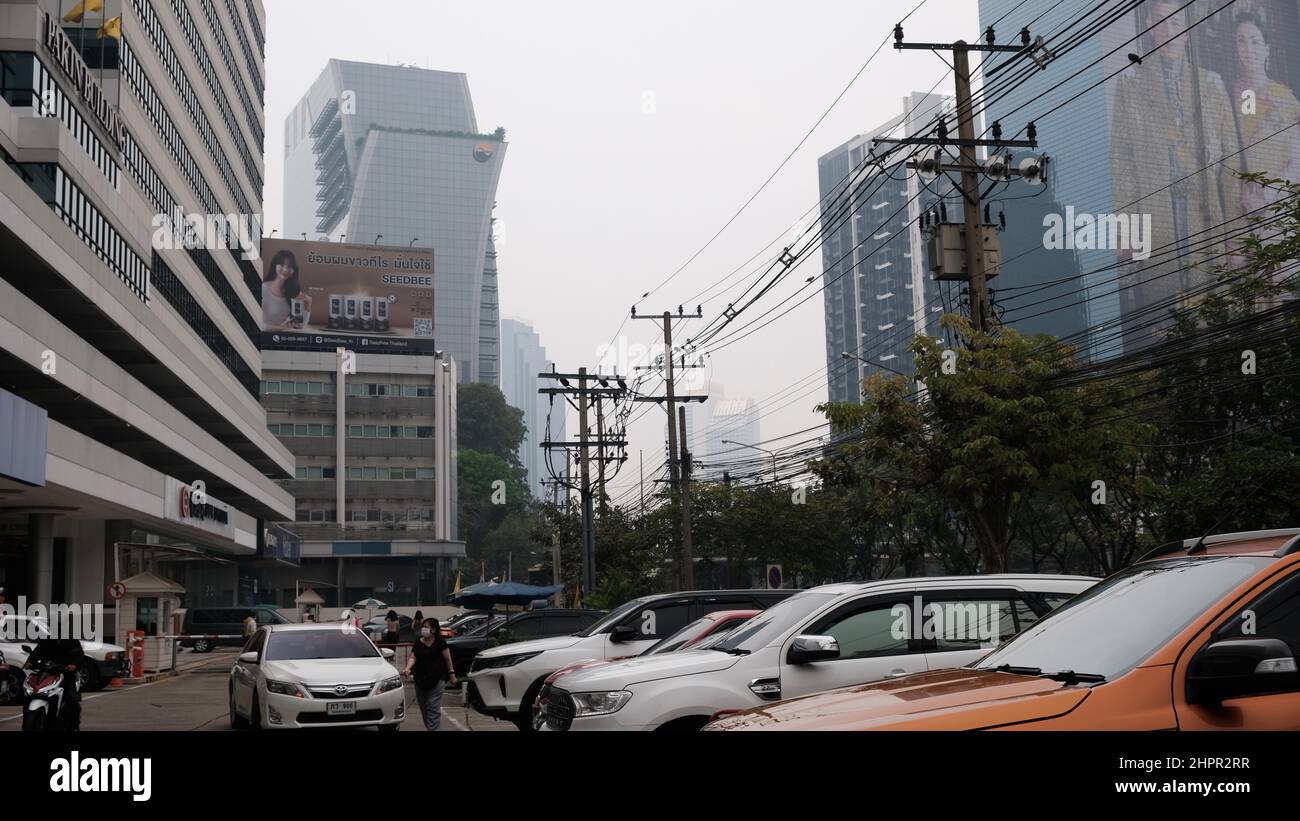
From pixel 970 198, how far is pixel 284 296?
83717 mm

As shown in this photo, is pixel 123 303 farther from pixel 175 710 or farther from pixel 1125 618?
pixel 1125 618

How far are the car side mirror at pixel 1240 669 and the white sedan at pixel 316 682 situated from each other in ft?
39.0

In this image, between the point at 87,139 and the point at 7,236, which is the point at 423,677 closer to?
the point at 7,236

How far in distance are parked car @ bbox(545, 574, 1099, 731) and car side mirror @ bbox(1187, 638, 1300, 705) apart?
413cm

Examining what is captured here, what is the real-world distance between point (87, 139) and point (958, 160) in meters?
28.1

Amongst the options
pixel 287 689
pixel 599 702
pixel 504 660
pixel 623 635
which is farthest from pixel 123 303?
pixel 599 702

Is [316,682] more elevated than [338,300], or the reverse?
[338,300]

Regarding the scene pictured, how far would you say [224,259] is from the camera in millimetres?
64875

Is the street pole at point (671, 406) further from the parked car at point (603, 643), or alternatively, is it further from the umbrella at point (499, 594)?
the parked car at point (603, 643)

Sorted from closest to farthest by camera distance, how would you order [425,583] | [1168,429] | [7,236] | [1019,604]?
[1019,604] < [7,236] < [1168,429] < [425,583]

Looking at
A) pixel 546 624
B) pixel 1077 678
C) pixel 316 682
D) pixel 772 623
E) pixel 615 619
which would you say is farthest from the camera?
pixel 546 624

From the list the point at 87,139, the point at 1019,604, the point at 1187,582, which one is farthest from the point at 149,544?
the point at 1187,582

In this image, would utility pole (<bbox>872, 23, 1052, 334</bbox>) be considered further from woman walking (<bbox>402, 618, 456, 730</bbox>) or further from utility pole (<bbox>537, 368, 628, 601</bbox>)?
utility pole (<bbox>537, 368, 628, 601</bbox>)

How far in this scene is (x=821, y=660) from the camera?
8.57 meters
